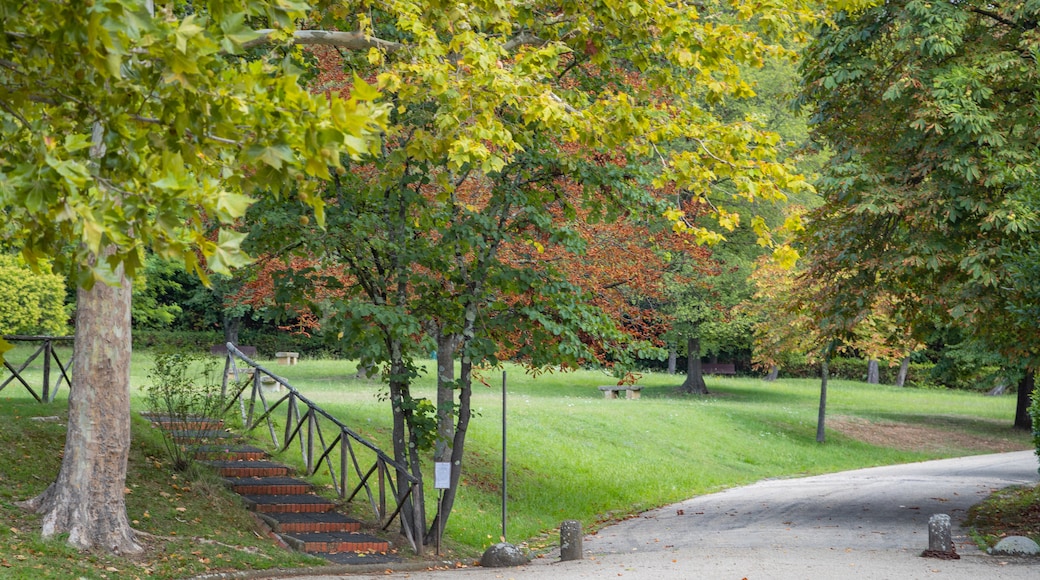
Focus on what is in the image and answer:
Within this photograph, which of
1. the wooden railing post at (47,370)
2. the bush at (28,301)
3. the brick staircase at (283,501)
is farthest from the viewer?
the bush at (28,301)

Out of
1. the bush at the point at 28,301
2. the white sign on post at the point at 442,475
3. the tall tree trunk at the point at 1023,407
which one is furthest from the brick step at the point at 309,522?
the tall tree trunk at the point at 1023,407

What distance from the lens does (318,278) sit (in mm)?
12297

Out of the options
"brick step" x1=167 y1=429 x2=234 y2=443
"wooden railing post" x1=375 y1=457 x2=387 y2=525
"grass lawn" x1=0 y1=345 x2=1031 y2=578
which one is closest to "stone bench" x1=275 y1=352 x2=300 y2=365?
"grass lawn" x1=0 y1=345 x2=1031 y2=578

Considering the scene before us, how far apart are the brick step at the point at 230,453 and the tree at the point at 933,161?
29.2ft

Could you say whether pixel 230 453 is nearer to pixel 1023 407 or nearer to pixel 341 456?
pixel 341 456

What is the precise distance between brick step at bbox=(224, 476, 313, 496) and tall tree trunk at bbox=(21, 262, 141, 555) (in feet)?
9.55

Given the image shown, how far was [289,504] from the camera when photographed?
12992 millimetres

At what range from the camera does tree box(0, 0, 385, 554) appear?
4.67 metres

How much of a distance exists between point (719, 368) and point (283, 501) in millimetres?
42448

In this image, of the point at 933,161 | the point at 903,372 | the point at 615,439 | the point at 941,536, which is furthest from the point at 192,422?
the point at 903,372

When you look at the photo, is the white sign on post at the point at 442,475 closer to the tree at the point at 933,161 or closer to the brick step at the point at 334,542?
the brick step at the point at 334,542

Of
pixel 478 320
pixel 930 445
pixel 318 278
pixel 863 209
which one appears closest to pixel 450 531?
pixel 478 320

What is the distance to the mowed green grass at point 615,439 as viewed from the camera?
16953mm

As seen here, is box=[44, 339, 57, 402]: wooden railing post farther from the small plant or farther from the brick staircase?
the small plant
